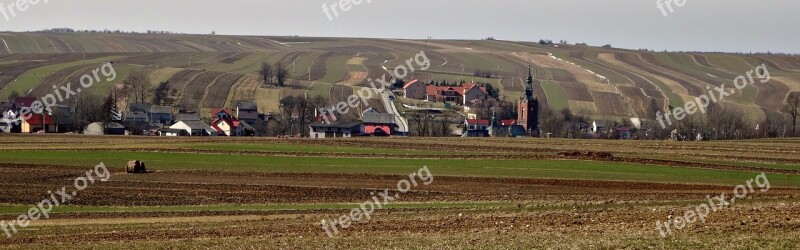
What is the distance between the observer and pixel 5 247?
24.6 meters

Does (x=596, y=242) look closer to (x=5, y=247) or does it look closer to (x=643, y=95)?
(x=5, y=247)

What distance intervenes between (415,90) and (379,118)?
30.7 m

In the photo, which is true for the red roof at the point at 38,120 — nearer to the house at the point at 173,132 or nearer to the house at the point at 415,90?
the house at the point at 173,132

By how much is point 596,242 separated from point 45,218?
60.4 ft

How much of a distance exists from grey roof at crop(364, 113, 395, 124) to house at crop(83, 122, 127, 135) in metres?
A: 25.1

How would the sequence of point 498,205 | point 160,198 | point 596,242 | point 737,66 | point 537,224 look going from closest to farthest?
point 596,242
point 537,224
point 498,205
point 160,198
point 737,66

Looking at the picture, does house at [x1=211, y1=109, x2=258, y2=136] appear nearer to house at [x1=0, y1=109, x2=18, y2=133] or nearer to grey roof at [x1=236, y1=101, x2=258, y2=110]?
grey roof at [x1=236, y1=101, x2=258, y2=110]

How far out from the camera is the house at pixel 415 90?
460 ft

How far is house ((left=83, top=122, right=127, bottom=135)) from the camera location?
97062 millimetres

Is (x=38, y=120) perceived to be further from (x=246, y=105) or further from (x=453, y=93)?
(x=453, y=93)

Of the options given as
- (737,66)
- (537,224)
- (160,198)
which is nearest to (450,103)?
(737,66)

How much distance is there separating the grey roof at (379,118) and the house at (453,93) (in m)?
25.7

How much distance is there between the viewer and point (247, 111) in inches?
4606

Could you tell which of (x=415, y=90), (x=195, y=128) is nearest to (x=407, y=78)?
(x=415, y=90)
